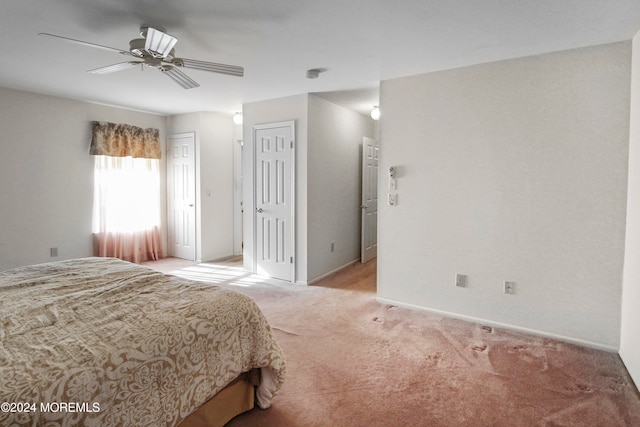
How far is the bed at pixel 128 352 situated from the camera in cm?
117

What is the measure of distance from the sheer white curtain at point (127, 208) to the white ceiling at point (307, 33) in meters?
1.61

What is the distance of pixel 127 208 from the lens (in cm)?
533

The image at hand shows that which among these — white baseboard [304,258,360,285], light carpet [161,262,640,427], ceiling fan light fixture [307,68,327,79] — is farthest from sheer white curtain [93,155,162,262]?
ceiling fan light fixture [307,68,327,79]

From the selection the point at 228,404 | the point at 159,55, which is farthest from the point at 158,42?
the point at 228,404

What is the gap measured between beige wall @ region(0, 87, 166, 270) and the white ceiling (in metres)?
0.70

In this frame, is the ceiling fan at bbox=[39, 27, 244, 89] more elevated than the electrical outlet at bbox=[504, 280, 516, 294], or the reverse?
the ceiling fan at bbox=[39, 27, 244, 89]

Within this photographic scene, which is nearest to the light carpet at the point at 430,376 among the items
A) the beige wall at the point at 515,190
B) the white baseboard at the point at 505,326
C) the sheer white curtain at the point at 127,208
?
the white baseboard at the point at 505,326

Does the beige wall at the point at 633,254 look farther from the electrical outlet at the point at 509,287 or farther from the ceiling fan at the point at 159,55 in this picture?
the ceiling fan at the point at 159,55

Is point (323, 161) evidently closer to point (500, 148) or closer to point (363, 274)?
point (363, 274)

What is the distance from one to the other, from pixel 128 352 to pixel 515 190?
3.07 meters

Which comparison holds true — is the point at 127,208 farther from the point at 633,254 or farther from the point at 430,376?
the point at 633,254

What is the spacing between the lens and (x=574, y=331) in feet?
9.37

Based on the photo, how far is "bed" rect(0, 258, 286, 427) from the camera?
117cm

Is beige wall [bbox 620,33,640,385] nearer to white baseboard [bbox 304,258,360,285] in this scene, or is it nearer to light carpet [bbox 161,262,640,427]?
light carpet [bbox 161,262,640,427]
